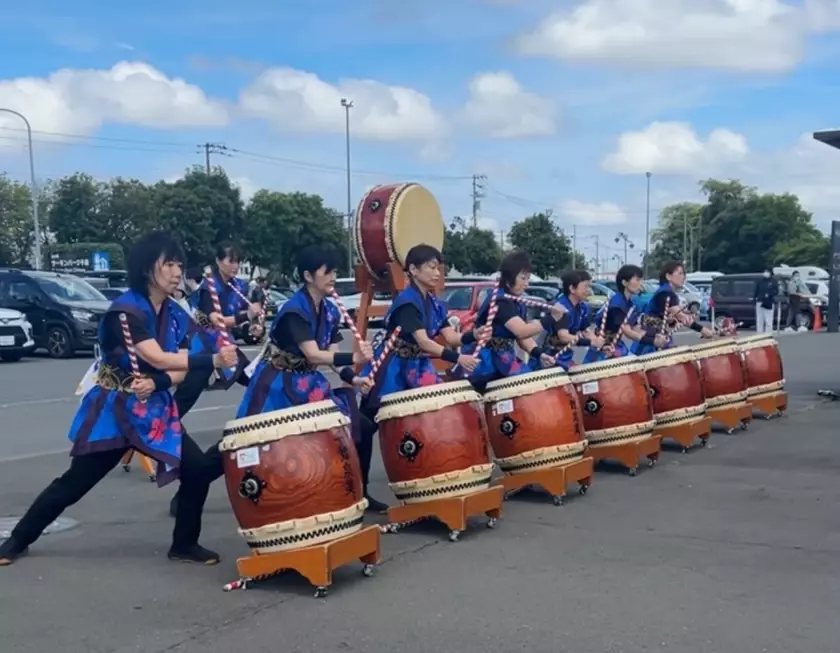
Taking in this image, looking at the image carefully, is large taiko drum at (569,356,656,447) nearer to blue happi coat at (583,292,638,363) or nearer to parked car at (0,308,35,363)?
blue happi coat at (583,292,638,363)

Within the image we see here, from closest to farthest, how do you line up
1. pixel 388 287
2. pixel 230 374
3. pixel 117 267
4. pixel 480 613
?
pixel 480 613
pixel 230 374
pixel 388 287
pixel 117 267

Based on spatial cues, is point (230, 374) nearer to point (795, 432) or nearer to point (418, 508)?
point (418, 508)

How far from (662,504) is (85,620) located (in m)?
3.92

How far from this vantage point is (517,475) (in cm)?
726

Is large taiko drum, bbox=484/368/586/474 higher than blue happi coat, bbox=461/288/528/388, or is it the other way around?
blue happi coat, bbox=461/288/528/388

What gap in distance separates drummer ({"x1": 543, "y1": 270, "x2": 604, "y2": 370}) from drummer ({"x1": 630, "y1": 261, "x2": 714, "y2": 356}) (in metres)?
1.16

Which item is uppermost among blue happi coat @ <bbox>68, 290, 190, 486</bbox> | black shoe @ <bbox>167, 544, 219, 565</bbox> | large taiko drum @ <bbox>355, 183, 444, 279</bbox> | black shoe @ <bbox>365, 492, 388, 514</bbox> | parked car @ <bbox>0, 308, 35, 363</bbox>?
large taiko drum @ <bbox>355, 183, 444, 279</bbox>

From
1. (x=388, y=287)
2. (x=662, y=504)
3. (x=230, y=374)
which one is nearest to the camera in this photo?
(x=662, y=504)

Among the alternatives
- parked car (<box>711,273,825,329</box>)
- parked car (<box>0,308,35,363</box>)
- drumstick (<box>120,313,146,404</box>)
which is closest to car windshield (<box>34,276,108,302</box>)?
parked car (<box>0,308,35,363</box>)

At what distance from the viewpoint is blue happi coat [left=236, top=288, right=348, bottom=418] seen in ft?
19.1

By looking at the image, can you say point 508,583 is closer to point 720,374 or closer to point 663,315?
point 663,315

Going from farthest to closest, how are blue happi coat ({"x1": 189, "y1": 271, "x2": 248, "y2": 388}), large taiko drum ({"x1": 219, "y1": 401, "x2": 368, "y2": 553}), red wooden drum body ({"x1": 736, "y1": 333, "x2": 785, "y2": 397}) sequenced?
red wooden drum body ({"x1": 736, "y1": 333, "x2": 785, "y2": 397})
blue happi coat ({"x1": 189, "y1": 271, "x2": 248, "y2": 388})
large taiko drum ({"x1": 219, "y1": 401, "x2": 368, "y2": 553})

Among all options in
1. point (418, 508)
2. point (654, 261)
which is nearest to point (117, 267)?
point (418, 508)

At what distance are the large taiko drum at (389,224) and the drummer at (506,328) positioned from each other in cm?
172
